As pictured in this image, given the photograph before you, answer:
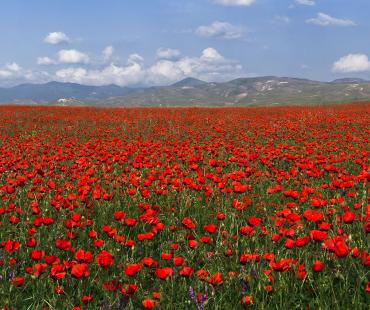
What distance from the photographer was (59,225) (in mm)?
5117

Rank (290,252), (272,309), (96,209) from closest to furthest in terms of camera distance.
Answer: (272,309), (290,252), (96,209)

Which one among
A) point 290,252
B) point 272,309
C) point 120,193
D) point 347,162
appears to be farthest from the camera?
point 347,162

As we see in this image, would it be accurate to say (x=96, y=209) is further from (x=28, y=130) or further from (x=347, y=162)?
(x=28, y=130)

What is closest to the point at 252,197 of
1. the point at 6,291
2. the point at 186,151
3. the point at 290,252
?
the point at 290,252

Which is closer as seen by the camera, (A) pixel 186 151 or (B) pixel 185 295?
(B) pixel 185 295

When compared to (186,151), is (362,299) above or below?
below

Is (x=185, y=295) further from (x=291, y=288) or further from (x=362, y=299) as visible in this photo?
(x=362, y=299)

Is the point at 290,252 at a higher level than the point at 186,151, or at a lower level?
lower

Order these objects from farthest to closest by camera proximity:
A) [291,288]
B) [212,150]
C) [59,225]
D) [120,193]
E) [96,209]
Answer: [212,150] < [120,193] < [96,209] < [59,225] < [291,288]

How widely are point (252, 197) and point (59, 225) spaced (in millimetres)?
2835

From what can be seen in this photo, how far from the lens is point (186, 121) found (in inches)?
853

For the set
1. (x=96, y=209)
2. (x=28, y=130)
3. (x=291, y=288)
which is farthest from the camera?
(x=28, y=130)

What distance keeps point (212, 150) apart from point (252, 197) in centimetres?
248

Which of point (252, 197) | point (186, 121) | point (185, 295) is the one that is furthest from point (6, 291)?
point (186, 121)
